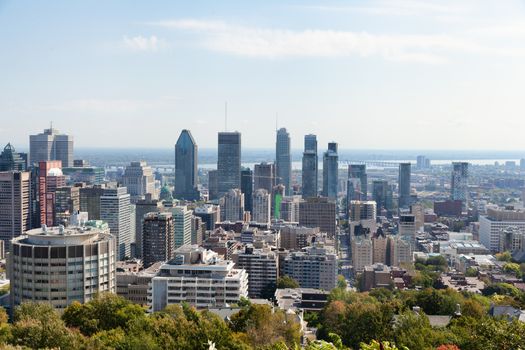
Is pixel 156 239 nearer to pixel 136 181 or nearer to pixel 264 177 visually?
pixel 264 177

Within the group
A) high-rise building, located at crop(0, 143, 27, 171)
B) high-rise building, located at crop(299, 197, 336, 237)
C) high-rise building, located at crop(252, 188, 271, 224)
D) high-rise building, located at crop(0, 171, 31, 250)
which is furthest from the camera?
high-rise building, located at crop(252, 188, 271, 224)

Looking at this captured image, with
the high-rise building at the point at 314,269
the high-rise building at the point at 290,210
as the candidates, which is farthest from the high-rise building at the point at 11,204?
the high-rise building at the point at 290,210

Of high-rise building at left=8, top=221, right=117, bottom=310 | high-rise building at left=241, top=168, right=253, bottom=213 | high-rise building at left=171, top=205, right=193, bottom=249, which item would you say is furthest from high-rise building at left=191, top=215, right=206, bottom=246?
high-rise building at left=8, top=221, right=117, bottom=310

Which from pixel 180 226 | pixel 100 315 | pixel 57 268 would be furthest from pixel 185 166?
pixel 100 315

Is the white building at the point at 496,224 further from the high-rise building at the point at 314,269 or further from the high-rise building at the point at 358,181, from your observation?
the high-rise building at the point at 358,181

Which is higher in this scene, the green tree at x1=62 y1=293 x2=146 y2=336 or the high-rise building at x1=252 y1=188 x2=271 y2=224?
the green tree at x1=62 y1=293 x2=146 y2=336

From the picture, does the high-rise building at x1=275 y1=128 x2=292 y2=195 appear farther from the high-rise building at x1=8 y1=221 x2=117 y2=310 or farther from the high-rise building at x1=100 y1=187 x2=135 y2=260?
the high-rise building at x1=8 y1=221 x2=117 y2=310
